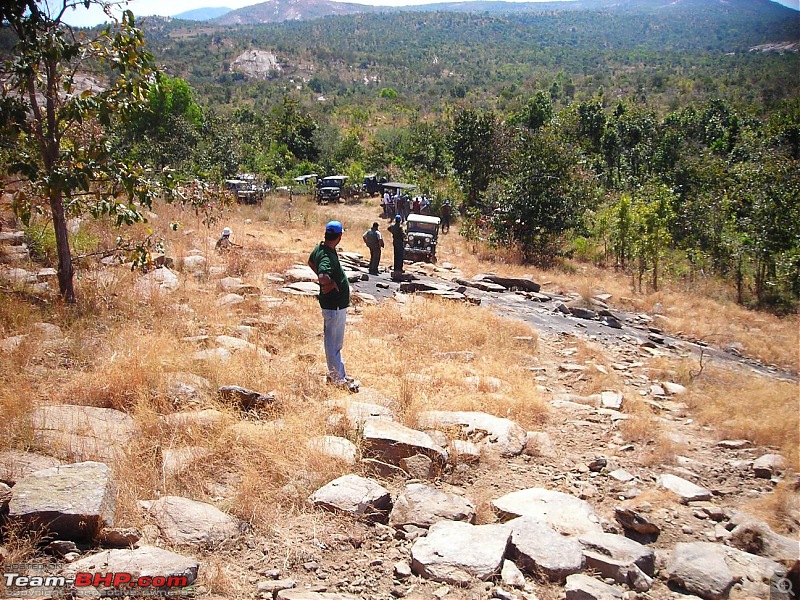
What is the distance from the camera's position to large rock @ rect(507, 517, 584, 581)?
120 inches

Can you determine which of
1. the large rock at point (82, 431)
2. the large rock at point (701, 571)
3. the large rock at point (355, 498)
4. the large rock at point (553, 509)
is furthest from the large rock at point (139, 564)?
the large rock at point (701, 571)

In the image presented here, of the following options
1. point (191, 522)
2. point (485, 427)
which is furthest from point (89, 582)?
point (485, 427)

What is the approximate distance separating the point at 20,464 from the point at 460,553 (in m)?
2.55

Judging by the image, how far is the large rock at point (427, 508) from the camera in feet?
11.5

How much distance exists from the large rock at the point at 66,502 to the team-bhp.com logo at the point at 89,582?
0.28 metres

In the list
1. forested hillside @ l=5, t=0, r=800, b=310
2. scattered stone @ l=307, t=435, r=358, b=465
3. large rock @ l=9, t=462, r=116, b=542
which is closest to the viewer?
large rock @ l=9, t=462, r=116, b=542

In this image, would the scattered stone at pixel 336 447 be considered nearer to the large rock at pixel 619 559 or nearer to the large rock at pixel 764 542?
the large rock at pixel 619 559

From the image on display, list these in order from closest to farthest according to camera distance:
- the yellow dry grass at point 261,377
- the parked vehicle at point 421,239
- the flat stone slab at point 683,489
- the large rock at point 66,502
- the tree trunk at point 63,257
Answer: the large rock at point 66,502
the yellow dry grass at point 261,377
the flat stone slab at point 683,489
the tree trunk at point 63,257
the parked vehicle at point 421,239

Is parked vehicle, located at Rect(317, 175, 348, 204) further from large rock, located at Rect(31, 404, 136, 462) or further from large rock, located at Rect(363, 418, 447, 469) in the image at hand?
large rock, located at Rect(363, 418, 447, 469)

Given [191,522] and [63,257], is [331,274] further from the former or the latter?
[63,257]

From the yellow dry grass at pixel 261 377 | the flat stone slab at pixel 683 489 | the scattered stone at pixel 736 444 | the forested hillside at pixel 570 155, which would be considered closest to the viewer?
the yellow dry grass at pixel 261 377

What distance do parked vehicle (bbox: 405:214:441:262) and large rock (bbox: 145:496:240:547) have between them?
12777 mm

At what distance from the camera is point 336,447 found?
4.14 m

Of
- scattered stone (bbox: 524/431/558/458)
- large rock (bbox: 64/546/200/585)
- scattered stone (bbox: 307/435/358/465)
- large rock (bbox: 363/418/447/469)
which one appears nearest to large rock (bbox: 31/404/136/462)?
large rock (bbox: 64/546/200/585)
